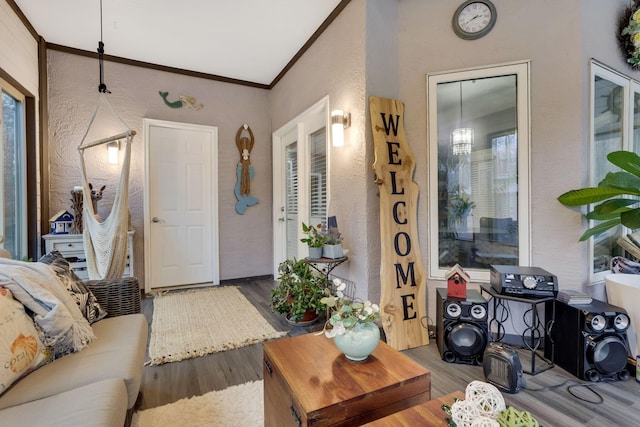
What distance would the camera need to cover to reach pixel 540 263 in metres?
2.30

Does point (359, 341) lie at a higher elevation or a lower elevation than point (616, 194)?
lower

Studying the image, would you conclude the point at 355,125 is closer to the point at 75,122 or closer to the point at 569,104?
the point at 569,104

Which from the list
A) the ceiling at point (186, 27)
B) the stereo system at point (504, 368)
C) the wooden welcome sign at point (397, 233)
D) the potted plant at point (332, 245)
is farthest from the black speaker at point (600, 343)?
the ceiling at point (186, 27)

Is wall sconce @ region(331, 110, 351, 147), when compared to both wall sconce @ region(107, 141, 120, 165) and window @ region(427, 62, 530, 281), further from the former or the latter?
wall sconce @ region(107, 141, 120, 165)

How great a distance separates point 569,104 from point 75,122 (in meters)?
4.84

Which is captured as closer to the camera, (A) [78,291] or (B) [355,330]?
(B) [355,330]

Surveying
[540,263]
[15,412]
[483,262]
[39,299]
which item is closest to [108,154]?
[39,299]

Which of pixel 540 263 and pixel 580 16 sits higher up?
pixel 580 16

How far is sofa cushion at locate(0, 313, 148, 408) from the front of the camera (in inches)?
42.7

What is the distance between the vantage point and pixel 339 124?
Answer: 2707 millimetres

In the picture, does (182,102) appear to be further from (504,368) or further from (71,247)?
(504,368)

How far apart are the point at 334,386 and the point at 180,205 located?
3.58 meters

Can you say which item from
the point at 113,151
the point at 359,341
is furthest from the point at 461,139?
the point at 113,151

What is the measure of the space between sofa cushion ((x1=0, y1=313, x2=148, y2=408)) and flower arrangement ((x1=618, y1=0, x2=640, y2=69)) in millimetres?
4131
